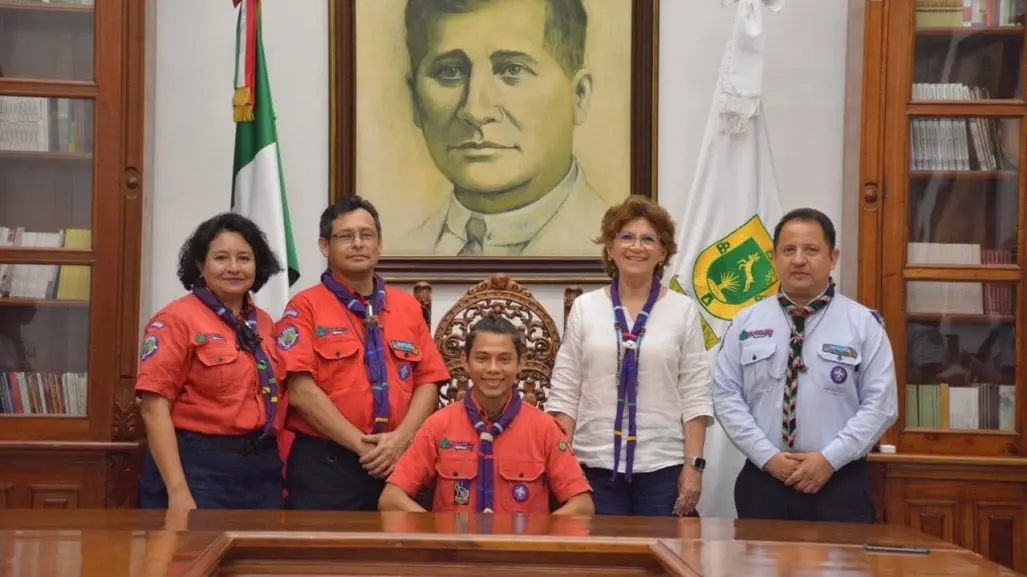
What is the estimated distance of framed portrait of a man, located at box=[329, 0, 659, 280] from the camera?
4285 millimetres

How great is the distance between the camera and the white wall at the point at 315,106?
4.29 metres

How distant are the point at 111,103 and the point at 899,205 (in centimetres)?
256

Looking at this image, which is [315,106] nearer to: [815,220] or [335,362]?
[335,362]

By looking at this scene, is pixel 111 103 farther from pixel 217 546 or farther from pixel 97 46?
pixel 217 546

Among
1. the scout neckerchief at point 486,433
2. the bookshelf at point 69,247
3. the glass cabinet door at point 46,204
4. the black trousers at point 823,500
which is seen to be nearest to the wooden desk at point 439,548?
the scout neckerchief at point 486,433

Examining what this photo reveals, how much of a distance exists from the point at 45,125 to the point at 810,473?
102 inches

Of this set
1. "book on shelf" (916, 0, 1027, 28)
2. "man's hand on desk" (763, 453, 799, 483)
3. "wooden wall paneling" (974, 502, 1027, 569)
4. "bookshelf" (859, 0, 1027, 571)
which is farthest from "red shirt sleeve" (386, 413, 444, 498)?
"book on shelf" (916, 0, 1027, 28)

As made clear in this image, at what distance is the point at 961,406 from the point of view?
12.9 ft

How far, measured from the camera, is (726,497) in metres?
4.11

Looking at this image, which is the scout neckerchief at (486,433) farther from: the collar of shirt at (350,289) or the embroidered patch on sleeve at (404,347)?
the collar of shirt at (350,289)

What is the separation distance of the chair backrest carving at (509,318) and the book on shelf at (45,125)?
1.30m

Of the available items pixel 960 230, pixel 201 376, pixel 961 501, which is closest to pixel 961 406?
pixel 961 501

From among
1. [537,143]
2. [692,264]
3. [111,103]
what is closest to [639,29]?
[537,143]

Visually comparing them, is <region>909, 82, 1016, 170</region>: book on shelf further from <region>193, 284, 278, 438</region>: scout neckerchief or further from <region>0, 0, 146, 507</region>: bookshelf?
<region>0, 0, 146, 507</region>: bookshelf
